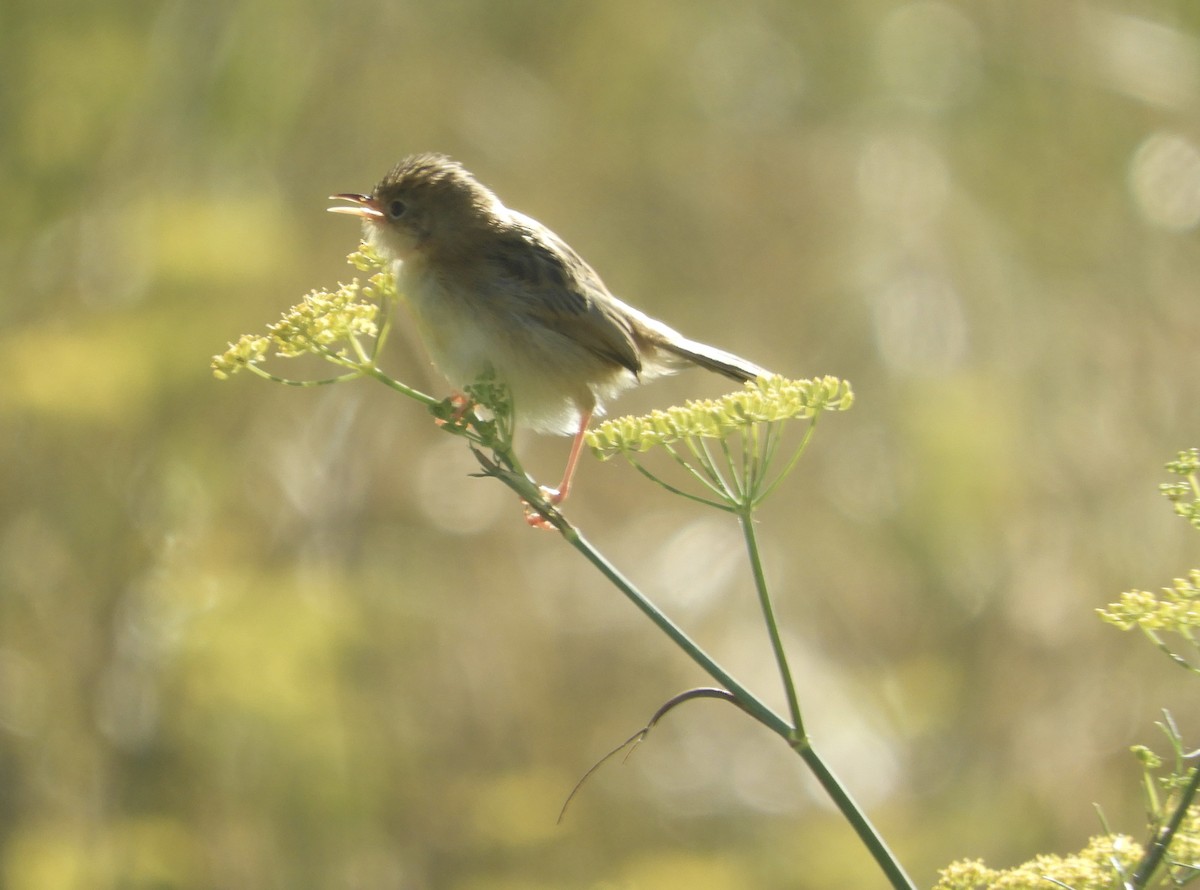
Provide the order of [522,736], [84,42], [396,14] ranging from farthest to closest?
1. [396,14]
2. [522,736]
3. [84,42]

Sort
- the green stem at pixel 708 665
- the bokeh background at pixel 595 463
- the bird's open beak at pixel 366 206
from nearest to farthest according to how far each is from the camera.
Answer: the green stem at pixel 708 665
the bird's open beak at pixel 366 206
the bokeh background at pixel 595 463

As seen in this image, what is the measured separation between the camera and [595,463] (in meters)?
5.35

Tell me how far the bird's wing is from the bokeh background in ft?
4.62

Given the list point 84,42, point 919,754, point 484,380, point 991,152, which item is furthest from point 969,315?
point 484,380

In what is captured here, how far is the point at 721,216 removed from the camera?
5746mm

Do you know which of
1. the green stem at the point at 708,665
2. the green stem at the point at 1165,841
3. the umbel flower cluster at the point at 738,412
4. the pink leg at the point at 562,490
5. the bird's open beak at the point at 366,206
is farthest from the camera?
the bird's open beak at the point at 366,206

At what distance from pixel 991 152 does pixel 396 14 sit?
2862mm

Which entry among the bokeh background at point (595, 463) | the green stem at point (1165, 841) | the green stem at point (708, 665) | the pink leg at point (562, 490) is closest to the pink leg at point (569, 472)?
the pink leg at point (562, 490)

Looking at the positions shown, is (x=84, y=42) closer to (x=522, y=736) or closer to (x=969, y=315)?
(x=522, y=736)

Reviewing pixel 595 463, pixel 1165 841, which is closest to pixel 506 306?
pixel 1165 841

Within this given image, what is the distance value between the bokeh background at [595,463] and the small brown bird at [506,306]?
140cm

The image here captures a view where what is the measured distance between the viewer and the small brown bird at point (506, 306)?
252cm

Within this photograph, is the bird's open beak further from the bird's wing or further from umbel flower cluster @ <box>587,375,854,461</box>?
umbel flower cluster @ <box>587,375,854,461</box>

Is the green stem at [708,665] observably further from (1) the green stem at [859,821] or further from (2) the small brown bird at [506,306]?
(2) the small brown bird at [506,306]
